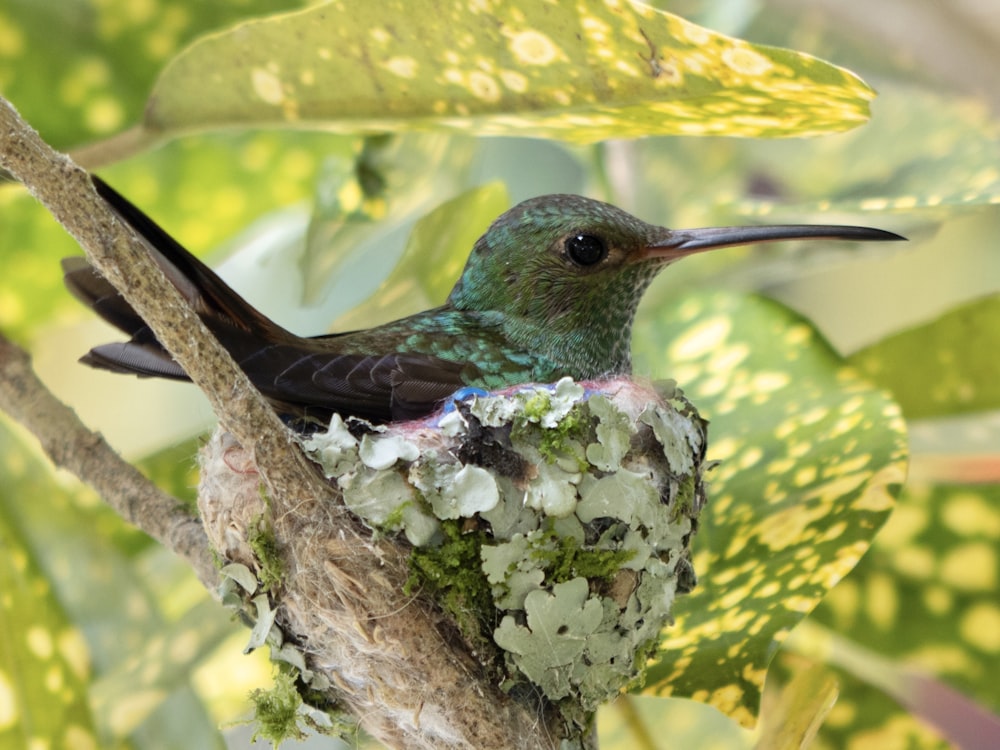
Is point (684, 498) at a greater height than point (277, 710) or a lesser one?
greater

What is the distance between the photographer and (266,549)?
1.15 m

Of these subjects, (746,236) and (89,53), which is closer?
(746,236)

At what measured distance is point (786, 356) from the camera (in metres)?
1.66

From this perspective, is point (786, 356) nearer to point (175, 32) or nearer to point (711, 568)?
point (711, 568)

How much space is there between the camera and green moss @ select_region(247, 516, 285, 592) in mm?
1146

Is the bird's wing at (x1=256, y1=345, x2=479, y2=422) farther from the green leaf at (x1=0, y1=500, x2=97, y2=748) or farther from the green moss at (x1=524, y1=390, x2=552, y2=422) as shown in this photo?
the green leaf at (x1=0, y1=500, x2=97, y2=748)

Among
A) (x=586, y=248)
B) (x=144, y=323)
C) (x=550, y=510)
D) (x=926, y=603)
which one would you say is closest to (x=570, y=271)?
(x=586, y=248)

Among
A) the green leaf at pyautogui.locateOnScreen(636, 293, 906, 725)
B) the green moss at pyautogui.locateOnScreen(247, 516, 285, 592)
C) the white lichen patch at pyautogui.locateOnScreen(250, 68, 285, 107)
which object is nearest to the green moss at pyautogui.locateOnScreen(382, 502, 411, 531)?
the green moss at pyautogui.locateOnScreen(247, 516, 285, 592)

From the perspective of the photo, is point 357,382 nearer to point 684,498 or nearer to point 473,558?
point 473,558

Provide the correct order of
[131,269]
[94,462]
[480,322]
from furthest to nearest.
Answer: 1. [480,322]
2. [94,462]
3. [131,269]

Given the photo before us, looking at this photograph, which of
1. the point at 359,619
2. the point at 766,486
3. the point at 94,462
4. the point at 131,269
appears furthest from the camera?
the point at 766,486

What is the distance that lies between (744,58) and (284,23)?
650 mm

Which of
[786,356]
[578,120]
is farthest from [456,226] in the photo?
[786,356]

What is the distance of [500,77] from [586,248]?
298mm
